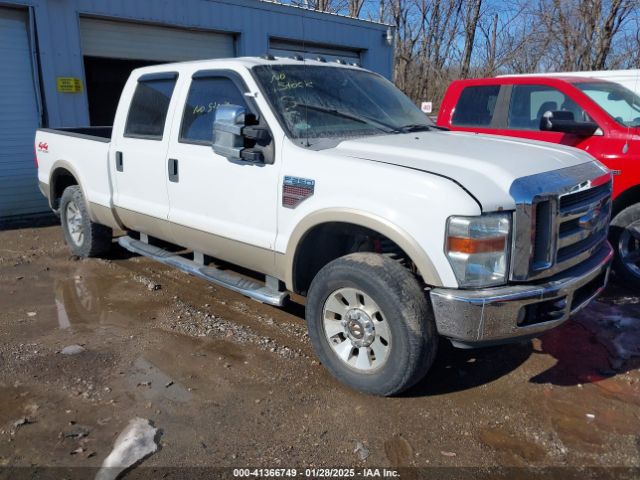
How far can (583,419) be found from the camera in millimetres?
3215

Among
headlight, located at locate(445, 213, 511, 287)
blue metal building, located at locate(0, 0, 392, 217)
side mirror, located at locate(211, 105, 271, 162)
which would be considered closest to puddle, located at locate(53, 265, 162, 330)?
side mirror, located at locate(211, 105, 271, 162)

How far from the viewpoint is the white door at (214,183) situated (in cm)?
385

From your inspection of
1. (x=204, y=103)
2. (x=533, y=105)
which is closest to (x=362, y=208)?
(x=204, y=103)

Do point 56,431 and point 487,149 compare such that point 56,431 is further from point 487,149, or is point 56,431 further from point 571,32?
point 571,32

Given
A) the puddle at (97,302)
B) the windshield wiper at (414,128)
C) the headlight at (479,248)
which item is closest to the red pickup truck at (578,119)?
the windshield wiper at (414,128)

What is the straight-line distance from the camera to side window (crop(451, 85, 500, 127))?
253 inches

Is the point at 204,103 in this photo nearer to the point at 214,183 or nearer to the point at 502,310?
the point at 214,183

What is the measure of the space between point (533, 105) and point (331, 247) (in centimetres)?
355

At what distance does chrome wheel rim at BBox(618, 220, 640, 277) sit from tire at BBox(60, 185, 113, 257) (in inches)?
212

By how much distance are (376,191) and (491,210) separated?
643 millimetres

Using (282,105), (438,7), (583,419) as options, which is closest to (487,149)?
(282,105)

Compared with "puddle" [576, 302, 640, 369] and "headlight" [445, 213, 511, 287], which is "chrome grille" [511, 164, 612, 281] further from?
"puddle" [576, 302, 640, 369]

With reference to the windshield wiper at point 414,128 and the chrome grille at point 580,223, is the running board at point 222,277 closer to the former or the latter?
the windshield wiper at point 414,128

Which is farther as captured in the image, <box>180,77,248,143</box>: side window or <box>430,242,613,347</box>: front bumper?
<box>180,77,248,143</box>: side window
